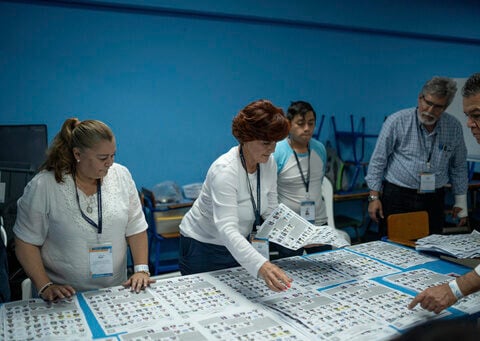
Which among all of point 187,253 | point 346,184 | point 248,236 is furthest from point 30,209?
Result: point 346,184

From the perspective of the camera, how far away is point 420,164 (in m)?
3.12

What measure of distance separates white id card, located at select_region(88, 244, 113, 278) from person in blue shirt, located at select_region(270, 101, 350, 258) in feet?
4.69

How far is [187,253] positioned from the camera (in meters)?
2.36

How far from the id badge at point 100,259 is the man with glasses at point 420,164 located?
206 cm

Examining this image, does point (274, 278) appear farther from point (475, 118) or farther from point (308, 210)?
point (308, 210)

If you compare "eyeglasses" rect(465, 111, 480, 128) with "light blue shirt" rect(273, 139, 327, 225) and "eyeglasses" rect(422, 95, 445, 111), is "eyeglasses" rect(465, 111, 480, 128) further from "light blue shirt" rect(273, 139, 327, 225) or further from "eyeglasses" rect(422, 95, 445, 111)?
"light blue shirt" rect(273, 139, 327, 225)

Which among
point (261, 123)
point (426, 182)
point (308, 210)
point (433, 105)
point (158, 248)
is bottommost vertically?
point (158, 248)

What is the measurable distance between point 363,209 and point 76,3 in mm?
3867

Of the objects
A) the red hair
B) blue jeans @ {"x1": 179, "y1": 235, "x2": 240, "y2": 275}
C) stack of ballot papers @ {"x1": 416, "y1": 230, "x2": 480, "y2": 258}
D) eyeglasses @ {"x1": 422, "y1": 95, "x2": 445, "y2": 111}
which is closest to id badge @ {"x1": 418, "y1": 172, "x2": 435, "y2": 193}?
eyeglasses @ {"x1": 422, "y1": 95, "x2": 445, "y2": 111}

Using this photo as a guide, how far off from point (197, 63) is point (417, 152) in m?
2.29

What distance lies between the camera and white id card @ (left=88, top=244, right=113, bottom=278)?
1910mm

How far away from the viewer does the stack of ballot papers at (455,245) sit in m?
2.20

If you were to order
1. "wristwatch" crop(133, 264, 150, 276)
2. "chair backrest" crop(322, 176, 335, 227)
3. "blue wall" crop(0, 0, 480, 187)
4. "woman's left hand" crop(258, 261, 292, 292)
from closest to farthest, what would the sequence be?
"woman's left hand" crop(258, 261, 292, 292), "wristwatch" crop(133, 264, 150, 276), "blue wall" crop(0, 0, 480, 187), "chair backrest" crop(322, 176, 335, 227)

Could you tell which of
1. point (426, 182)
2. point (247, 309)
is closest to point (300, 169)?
point (426, 182)
